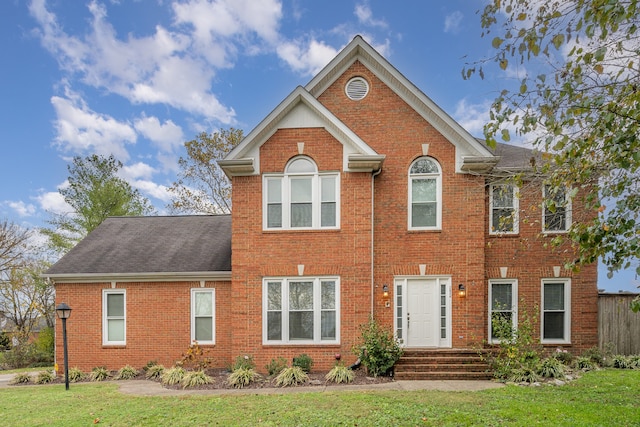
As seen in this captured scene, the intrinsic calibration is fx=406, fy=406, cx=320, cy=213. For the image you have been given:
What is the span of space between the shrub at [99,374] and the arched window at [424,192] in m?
10.2

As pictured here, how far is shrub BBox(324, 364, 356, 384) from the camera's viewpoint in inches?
397

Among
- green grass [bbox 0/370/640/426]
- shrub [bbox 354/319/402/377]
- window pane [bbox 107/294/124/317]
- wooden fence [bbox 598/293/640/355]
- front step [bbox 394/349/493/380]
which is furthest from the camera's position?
window pane [bbox 107/294/124/317]

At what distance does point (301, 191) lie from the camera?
38.4ft

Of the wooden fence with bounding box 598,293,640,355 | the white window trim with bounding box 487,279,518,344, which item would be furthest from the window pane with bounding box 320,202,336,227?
the wooden fence with bounding box 598,293,640,355

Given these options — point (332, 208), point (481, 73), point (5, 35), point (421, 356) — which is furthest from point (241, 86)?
point (481, 73)

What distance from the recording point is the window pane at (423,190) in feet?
38.8

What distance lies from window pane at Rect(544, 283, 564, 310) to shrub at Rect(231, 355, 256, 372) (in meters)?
8.82

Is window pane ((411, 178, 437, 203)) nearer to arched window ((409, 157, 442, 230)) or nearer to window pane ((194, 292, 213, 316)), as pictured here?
arched window ((409, 157, 442, 230))

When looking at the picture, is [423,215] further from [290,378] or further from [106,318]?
[106,318]

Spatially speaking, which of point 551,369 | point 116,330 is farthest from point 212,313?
point 551,369

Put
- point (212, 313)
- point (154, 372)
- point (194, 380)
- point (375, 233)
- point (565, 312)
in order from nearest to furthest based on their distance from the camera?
point (194, 380) → point (375, 233) → point (154, 372) → point (565, 312) → point (212, 313)

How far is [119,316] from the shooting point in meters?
13.2

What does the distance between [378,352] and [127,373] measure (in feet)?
24.7

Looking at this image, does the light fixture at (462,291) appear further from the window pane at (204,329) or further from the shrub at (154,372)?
the shrub at (154,372)
